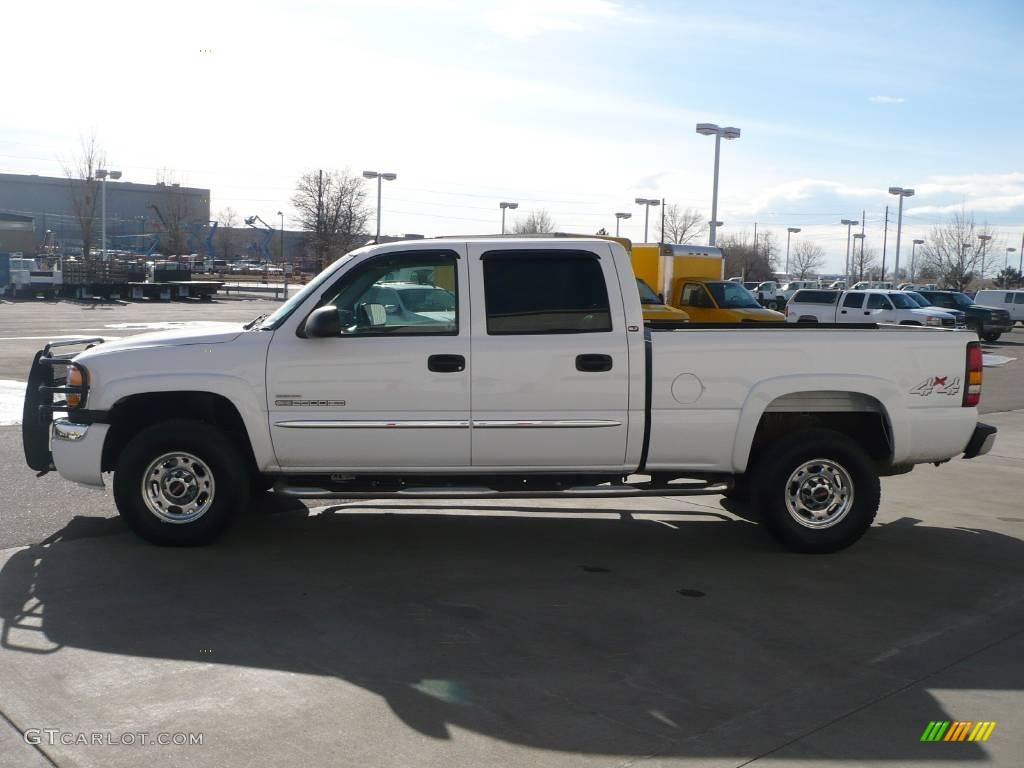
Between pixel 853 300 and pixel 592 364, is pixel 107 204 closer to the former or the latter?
pixel 853 300

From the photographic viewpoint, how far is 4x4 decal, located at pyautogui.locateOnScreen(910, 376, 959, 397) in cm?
713

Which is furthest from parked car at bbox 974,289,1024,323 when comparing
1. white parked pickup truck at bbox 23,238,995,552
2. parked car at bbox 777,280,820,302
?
white parked pickup truck at bbox 23,238,995,552

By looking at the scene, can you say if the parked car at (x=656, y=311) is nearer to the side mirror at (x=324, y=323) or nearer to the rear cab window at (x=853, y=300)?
the side mirror at (x=324, y=323)

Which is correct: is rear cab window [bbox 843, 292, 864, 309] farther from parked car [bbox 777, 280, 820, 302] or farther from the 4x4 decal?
the 4x4 decal

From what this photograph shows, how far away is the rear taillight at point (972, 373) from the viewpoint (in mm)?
7176

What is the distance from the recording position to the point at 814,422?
24.4 feet

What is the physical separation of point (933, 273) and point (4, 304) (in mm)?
74652

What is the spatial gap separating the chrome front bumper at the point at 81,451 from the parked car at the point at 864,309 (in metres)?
26.8

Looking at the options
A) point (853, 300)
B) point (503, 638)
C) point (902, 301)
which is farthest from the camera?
point (853, 300)

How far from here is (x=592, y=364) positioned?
6.82 metres

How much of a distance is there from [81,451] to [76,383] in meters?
0.45

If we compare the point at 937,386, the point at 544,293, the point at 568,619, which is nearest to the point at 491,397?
the point at 544,293

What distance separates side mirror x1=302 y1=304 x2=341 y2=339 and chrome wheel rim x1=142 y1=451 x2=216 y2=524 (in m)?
1.19

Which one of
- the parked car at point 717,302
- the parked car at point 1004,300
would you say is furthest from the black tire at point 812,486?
the parked car at point 1004,300
